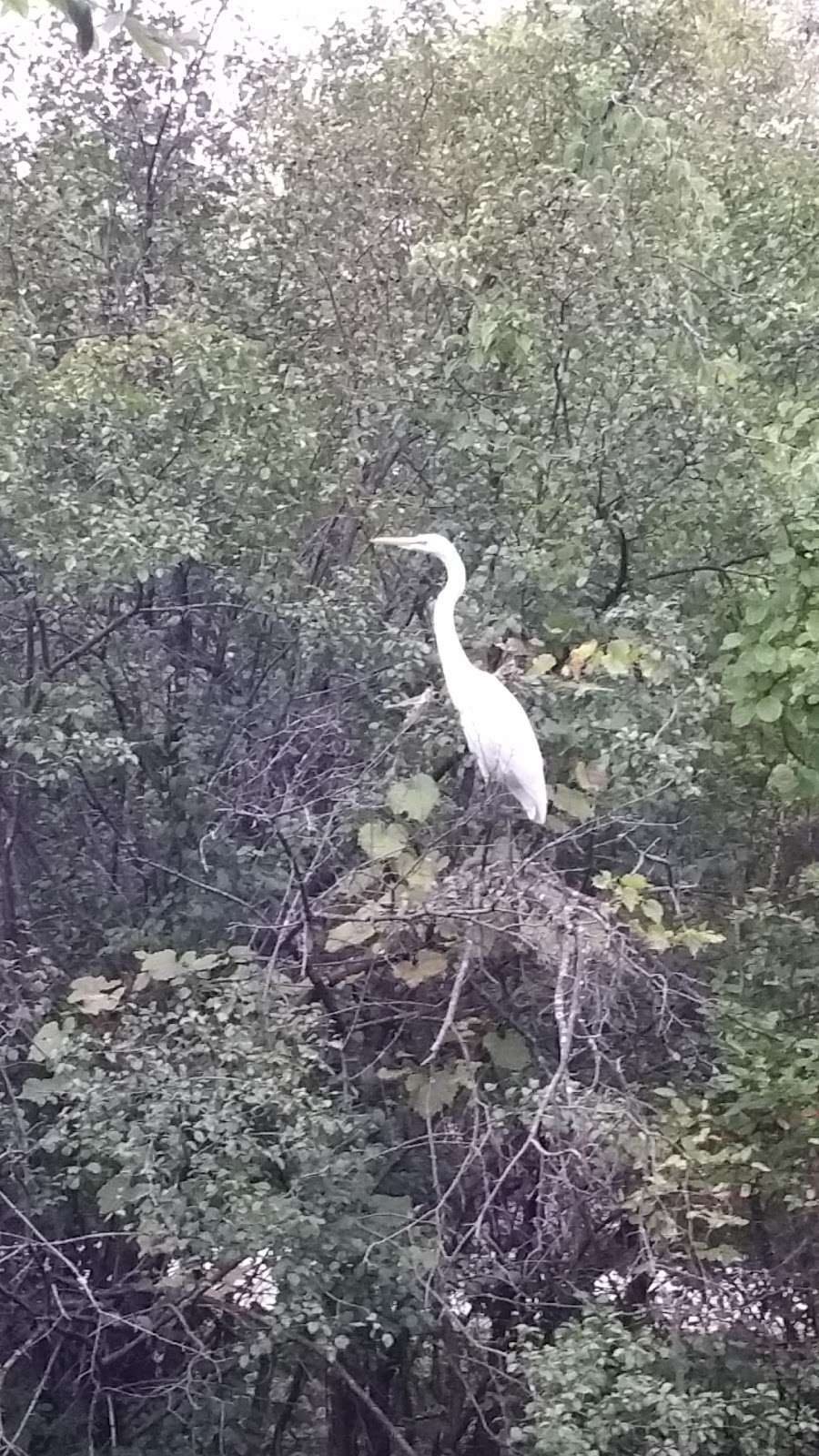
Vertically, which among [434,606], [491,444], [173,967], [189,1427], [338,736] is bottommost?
[189,1427]

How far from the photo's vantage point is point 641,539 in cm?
433

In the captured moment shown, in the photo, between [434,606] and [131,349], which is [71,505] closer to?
[131,349]

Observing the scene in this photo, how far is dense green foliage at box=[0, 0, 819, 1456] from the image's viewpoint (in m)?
3.60

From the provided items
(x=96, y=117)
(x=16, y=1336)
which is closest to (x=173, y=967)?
(x=16, y=1336)

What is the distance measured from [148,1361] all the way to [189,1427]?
23 centimetres

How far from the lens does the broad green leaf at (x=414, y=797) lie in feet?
11.3

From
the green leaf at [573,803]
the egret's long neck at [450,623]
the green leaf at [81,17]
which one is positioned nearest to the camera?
the green leaf at [81,17]

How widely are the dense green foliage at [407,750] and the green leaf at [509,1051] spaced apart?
0.01m

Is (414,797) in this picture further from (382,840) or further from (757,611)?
(757,611)

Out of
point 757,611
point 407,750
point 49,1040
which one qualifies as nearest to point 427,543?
point 407,750

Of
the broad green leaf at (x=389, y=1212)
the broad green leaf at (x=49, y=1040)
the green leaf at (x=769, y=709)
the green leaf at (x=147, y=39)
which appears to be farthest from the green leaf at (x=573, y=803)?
the green leaf at (x=147, y=39)

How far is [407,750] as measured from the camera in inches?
161

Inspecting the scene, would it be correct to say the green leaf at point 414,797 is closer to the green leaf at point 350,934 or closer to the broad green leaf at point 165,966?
the green leaf at point 350,934

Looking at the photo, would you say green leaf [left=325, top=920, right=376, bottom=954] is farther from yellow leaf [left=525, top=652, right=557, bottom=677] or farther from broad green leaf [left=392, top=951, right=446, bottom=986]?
yellow leaf [left=525, top=652, right=557, bottom=677]
